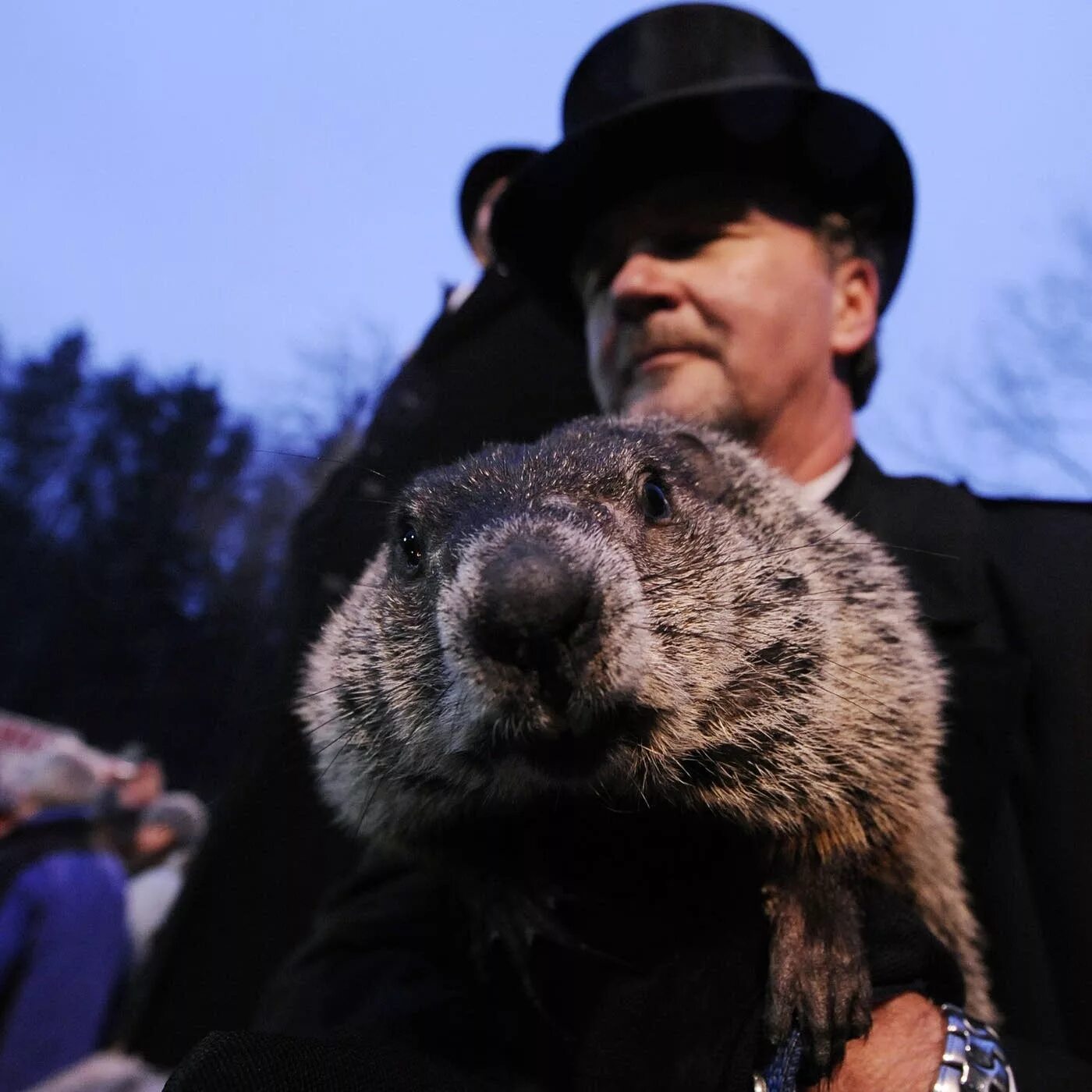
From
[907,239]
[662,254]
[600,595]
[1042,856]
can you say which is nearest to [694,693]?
[600,595]

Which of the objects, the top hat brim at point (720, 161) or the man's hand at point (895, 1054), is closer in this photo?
the man's hand at point (895, 1054)

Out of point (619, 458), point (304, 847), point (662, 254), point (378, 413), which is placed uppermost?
point (662, 254)

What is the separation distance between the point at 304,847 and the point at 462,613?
2.83 meters

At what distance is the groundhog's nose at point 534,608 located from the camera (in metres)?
0.94

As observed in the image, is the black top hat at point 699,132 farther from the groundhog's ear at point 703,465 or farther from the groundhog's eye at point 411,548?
the groundhog's eye at point 411,548

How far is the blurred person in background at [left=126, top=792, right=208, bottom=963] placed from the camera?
350 cm

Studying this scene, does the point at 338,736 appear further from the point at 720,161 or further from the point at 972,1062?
the point at 720,161

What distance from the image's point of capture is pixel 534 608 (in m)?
0.94

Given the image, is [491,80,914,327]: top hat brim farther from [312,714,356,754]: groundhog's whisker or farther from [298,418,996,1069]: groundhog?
[312,714,356,754]: groundhog's whisker

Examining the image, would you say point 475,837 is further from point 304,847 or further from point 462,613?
point 304,847


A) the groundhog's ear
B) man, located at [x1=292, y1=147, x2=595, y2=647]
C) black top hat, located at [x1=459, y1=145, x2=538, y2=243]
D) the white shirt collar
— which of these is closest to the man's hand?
the groundhog's ear

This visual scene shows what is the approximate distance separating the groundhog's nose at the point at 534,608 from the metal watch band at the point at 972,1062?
3.48 feet

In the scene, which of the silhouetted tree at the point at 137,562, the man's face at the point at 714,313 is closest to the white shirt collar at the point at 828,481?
the man's face at the point at 714,313

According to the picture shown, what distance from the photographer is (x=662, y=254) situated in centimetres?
240
